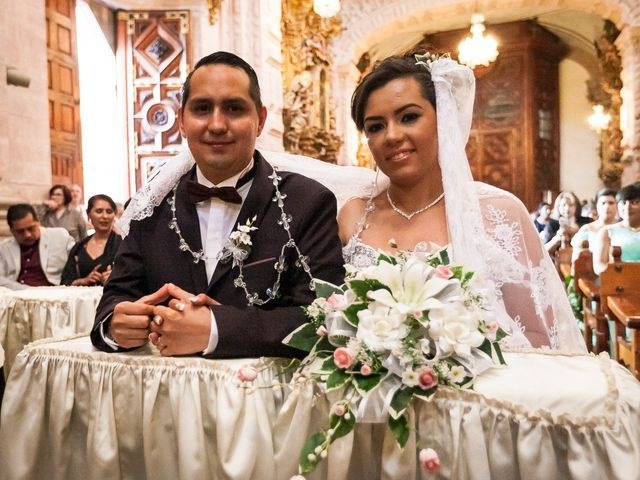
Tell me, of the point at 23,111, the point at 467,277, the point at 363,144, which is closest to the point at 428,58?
the point at 467,277

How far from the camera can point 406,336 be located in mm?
1244

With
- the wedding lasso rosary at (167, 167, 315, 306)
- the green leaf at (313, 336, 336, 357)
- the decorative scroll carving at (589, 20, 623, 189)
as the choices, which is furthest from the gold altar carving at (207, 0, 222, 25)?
the decorative scroll carving at (589, 20, 623, 189)

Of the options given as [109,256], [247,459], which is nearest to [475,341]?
[247,459]

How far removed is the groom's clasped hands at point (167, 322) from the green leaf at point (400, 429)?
20.4 inches

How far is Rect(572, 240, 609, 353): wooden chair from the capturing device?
4.05 meters

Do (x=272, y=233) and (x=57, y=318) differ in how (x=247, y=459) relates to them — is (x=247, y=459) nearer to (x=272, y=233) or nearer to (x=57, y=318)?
(x=272, y=233)

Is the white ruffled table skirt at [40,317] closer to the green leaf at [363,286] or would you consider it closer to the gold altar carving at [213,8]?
the green leaf at [363,286]

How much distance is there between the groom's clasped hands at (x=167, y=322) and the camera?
4.83 feet

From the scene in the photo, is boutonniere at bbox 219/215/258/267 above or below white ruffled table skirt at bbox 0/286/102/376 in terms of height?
above

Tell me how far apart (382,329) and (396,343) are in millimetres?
41

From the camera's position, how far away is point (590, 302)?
15.1 feet

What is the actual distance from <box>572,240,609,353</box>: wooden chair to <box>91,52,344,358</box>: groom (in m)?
2.90

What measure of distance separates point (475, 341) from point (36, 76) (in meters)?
5.50

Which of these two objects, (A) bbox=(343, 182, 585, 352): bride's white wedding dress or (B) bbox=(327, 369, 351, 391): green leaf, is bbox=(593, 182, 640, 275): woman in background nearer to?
(A) bbox=(343, 182, 585, 352): bride's white wedding dress
